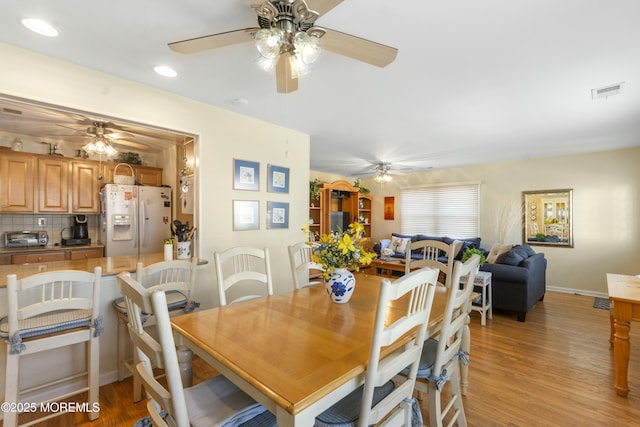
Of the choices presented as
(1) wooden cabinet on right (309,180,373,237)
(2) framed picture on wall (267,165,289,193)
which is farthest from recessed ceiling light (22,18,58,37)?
(1) wooden cabinet on right (309,180,373,237)

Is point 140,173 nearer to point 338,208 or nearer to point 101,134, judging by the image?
point 101,134

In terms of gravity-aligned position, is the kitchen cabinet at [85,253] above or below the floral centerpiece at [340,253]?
below

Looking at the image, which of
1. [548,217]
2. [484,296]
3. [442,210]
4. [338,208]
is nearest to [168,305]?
[484,296]

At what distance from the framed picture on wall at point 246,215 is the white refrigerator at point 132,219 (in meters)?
1.98

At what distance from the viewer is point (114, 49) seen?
6.22 feet

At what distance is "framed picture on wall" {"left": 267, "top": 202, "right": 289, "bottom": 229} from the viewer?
338cm

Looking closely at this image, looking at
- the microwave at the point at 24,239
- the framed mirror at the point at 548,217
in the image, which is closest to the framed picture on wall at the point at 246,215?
the microwave at the point at 24,239

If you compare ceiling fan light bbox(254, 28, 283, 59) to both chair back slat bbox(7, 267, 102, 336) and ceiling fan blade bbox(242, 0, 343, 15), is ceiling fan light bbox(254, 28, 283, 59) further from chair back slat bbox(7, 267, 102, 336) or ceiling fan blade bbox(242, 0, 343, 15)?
chair back slat bbox(7, 267, 102, 336)

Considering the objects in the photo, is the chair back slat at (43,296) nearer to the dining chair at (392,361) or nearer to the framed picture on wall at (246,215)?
the framed picture on wall at (246,215)

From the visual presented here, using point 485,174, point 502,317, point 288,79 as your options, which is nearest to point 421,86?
point 288,79

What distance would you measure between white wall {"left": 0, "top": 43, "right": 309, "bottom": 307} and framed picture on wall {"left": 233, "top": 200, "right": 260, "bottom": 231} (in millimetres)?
59

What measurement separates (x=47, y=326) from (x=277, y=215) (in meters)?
2.21

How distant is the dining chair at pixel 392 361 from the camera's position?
0.99 m

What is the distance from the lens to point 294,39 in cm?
139
